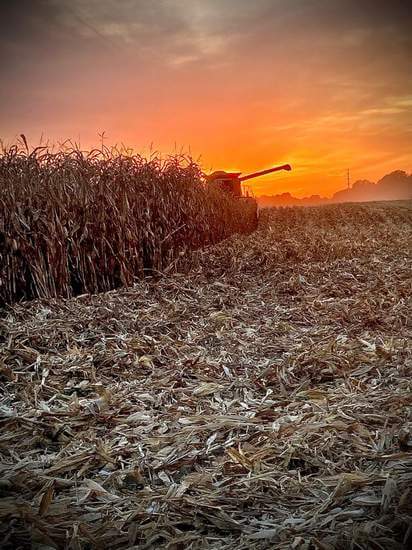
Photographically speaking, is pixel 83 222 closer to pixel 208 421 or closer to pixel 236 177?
pixel 208 421

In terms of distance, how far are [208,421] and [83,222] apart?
171 inches

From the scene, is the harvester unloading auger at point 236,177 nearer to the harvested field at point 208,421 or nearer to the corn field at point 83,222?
the corn field at point 83,222

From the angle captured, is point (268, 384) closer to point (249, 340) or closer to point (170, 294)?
point (249, 340)

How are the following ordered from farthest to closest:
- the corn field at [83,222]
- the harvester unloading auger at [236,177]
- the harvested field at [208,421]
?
the harvester unloading auger at [236,177] → the corn field at [83,222] → the harvested field at [208,421]

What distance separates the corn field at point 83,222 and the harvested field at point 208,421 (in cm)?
60

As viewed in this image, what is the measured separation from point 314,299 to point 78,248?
3063mm

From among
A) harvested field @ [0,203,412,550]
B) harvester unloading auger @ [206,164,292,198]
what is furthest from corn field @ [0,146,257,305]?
harvester unloading auger @ [206,164,292,198]

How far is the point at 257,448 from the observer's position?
268 cm

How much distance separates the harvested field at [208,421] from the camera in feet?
6.70

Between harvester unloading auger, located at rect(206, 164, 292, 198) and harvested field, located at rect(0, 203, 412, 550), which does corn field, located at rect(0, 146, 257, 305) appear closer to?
harvested field, located at rect(0, 203, 412, 550)

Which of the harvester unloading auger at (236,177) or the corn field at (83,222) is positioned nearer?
the corn field at (83,222)

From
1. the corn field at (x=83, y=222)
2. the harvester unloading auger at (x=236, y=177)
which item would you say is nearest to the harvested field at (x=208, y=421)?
the corn field at (x=83, y=222)

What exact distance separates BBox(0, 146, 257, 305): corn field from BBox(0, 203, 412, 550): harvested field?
60 cm

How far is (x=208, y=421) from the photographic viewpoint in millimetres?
3062
